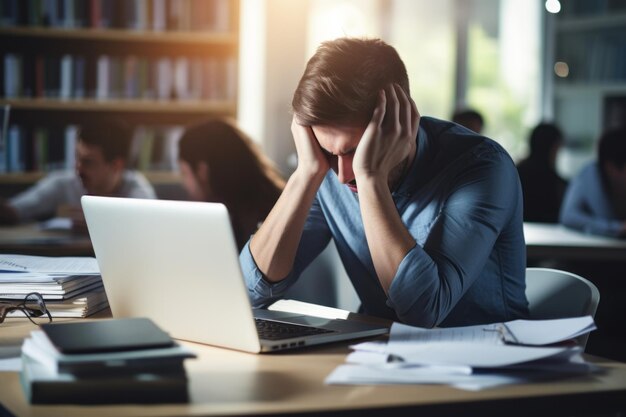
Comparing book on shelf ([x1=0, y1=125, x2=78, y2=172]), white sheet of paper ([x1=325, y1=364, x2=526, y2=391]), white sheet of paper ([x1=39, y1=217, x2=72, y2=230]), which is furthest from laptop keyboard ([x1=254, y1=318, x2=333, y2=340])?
book on shelf ([x1=0, y1=125, x2=78, y2=172])

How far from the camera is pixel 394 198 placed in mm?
1744

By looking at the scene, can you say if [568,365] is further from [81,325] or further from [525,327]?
[81,325]

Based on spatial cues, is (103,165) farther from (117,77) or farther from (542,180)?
(542,180)

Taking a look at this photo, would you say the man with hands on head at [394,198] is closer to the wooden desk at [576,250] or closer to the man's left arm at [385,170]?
the man's left arm at [385,170]

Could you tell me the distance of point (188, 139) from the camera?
3.01 meters

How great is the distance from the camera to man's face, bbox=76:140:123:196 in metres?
3.74

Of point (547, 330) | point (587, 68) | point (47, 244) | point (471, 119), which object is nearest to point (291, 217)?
point (547, 330)

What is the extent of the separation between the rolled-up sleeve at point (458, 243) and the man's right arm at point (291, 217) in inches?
8.6

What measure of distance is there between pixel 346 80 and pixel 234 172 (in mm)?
1260

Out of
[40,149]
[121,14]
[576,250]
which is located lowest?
[576,250]

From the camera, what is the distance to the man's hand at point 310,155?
1702 millimetres

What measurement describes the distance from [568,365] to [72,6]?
13.3 ft

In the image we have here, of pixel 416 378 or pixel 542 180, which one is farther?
pixel 542 180

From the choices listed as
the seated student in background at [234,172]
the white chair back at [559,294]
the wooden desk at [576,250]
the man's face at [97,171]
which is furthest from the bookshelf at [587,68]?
the white chair back at [559,294]
